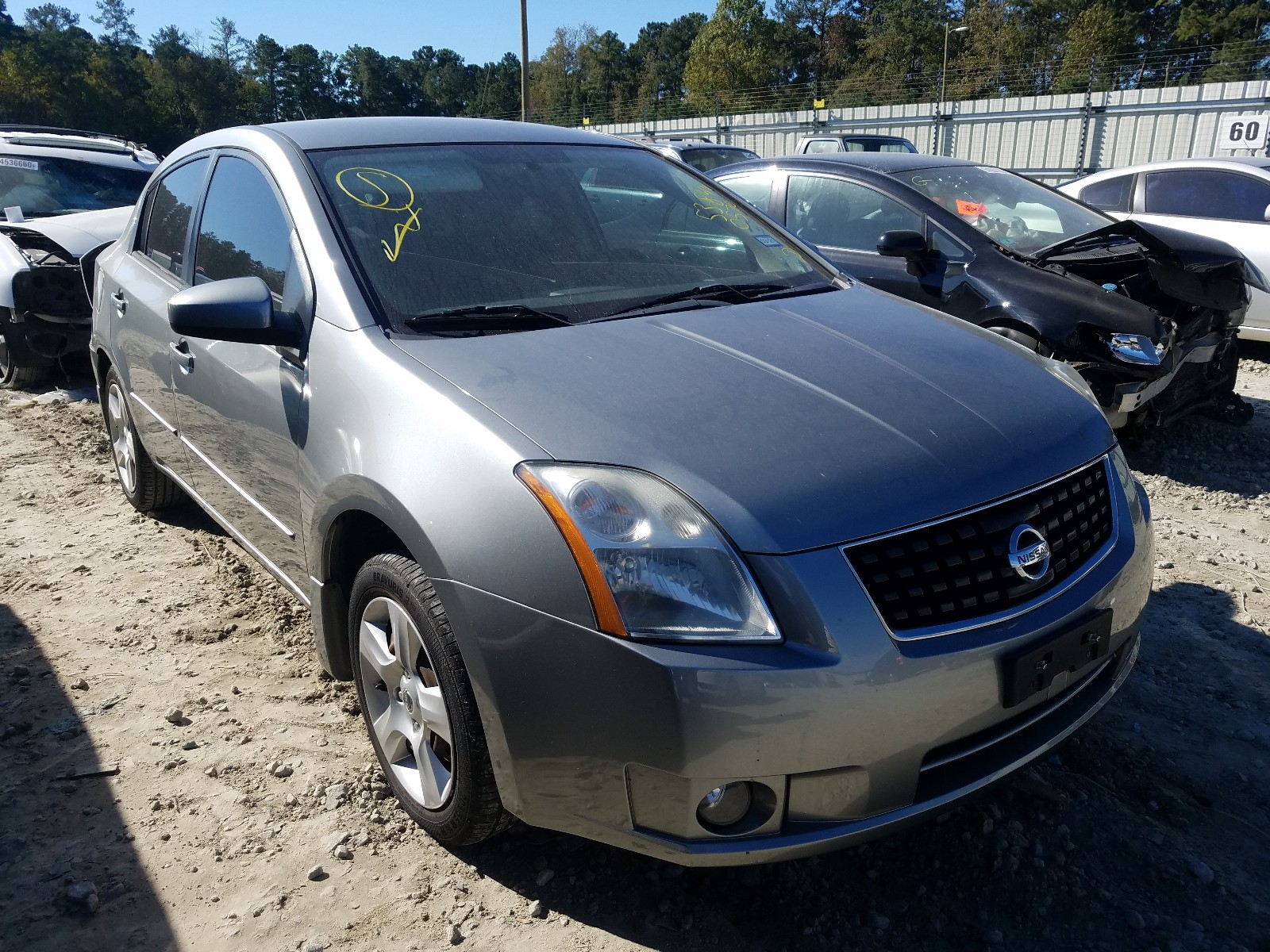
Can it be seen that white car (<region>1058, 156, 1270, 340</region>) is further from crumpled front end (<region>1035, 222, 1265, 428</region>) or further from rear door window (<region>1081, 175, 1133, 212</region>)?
crumpled front end (<region>1035, 222, 1265, 428</region>)

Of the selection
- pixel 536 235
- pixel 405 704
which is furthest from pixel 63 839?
pixel 536 235

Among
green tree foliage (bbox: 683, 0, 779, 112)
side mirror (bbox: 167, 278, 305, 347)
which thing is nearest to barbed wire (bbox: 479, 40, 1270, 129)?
green tree foliage (bbox: 683, 0, 779, 112)

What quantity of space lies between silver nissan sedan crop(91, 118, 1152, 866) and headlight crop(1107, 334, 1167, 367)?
232cm

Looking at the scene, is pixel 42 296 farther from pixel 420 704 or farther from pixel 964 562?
pixel 964 562

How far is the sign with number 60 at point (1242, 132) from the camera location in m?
16.1

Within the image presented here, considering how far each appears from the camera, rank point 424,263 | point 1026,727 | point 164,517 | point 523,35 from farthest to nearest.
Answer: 1. point 523,35
2. point 164,517
3. point 424,263
4. point 1026,727

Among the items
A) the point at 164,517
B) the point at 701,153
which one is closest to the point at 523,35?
the point at 701,153

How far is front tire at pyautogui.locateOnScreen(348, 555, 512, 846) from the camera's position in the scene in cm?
198

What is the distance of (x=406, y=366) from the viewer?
84.7 inches

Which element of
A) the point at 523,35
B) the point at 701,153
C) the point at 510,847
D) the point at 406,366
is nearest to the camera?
the point at 406,366

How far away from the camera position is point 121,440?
452 cm

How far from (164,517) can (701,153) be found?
1003 cm

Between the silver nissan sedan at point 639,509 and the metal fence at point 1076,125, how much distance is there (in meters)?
15.2

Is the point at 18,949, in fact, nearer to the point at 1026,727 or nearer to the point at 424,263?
the point at 424,263
